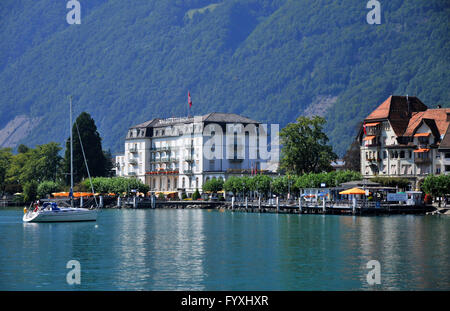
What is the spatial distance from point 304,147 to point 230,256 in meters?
A: 85.6

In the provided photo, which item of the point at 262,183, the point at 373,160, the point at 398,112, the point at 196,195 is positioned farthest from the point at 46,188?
A: the point at 398,112

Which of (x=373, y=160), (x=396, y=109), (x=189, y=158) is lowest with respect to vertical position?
(x=373, y=160)

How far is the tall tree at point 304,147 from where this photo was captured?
141875 mm

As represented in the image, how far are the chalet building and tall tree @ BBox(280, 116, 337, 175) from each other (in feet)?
24.3

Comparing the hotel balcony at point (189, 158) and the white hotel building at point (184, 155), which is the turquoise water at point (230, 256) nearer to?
the white hotel building at point (184, 155)

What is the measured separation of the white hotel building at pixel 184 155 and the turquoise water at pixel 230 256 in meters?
77.1

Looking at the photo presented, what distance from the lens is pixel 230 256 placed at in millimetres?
57969

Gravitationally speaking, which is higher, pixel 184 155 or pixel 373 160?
pixel 184 155

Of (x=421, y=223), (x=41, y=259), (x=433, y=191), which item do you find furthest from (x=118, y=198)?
(x=41, y=259)

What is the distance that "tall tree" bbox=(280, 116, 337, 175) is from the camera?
142 meters

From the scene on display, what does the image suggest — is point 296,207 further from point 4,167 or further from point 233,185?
point 4,167
